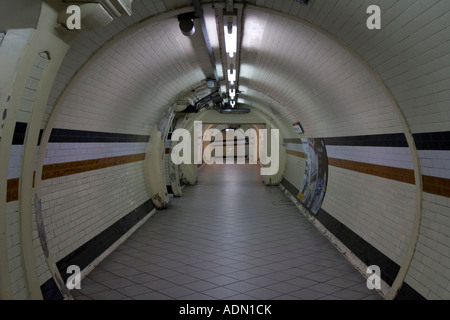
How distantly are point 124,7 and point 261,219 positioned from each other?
7421mm

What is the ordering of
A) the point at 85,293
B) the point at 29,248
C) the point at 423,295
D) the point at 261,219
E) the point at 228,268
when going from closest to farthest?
the point at 29,248
the point at 423,295
the point at 85,293
the point at 228,268
the point at 261,219

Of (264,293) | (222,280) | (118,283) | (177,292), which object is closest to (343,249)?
(264,293)

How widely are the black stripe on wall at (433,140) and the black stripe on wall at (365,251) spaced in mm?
1610

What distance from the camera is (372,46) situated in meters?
4.18

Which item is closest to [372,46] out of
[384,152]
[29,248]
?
[384,152]

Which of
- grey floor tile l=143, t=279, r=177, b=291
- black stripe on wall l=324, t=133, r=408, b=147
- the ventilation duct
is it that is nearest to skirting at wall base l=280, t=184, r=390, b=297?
black stripe on wall l=324, t=133, r=408, b=147

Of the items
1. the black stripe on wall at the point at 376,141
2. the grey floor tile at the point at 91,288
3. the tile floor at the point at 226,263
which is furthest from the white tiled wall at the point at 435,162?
the grey floor tile at the point at 91,288

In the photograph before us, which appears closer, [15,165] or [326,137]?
[15,165]

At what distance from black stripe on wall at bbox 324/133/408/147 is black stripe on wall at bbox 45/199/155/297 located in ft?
15.0

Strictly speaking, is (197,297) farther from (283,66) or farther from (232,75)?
(232,75)

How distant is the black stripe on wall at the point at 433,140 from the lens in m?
3.74

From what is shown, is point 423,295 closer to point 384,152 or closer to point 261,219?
point 384,152

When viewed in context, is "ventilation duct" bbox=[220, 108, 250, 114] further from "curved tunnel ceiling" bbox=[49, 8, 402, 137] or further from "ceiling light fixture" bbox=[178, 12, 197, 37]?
"ceiling light fixture" bbox=[178, 12, 197, 37]

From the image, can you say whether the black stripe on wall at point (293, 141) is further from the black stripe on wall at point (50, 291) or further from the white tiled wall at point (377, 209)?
the black stripe on wall at point (50, 291)
